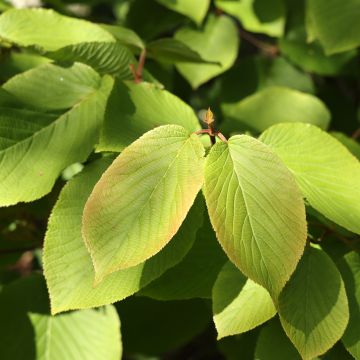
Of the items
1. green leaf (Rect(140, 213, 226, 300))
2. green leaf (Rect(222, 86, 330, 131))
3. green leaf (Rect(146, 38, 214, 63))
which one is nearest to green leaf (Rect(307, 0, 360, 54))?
green leaf (Rect(222, 86, 330, 131))

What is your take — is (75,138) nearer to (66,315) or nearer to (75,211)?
(75,211)

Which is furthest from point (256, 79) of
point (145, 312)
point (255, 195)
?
point (255, 195)

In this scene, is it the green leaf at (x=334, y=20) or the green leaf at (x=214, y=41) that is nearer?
the green leaf at (x=334, y=20)

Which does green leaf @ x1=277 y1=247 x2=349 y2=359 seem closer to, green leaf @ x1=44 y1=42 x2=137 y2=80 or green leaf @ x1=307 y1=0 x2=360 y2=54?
green leaf @ x1=44 y1=42 x2=137 y2=80

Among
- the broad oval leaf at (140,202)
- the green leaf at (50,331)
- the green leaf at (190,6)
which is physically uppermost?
the broad oval leaf at (140,202)

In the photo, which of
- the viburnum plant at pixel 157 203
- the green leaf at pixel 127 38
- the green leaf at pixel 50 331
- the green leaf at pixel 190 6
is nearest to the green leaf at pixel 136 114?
the viburnum plant at pixel 157 203

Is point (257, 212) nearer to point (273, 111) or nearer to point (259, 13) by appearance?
point (273, 111)

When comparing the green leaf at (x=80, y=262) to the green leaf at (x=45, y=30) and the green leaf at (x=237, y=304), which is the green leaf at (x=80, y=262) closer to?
the green leaf at (x=237, y=304)
